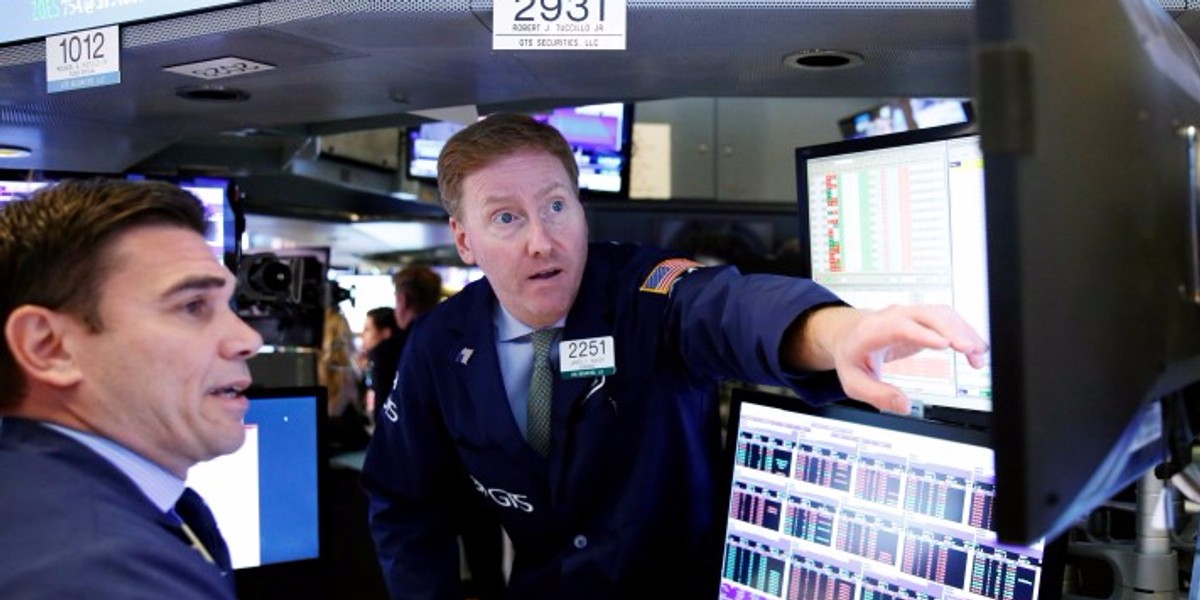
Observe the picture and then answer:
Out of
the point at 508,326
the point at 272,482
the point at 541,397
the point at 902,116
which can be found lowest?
the point at 272,482

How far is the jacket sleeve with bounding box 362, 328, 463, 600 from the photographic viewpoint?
2.00 metres

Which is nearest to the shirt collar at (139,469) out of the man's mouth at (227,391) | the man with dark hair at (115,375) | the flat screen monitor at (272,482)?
the man with dark hair at (115,375)

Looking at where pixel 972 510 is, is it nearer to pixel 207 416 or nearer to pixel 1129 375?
pixel 1129 375

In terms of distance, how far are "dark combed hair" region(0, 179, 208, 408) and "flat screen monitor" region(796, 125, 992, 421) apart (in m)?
1.05

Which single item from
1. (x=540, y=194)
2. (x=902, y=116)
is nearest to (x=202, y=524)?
(x=540, y=194)

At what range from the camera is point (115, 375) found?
1212 mm

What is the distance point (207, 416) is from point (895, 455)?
92cm

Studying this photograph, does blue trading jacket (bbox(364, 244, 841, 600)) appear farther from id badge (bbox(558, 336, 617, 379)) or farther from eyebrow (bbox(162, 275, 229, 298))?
eyebrow (bbox(162, 275, 229, 298))

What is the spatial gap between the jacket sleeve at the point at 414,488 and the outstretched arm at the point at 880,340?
0.95 m

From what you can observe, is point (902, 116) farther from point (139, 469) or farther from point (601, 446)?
point (139, 469)

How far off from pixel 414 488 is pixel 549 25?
0.90 meters

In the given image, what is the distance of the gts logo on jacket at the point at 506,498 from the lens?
1890mm

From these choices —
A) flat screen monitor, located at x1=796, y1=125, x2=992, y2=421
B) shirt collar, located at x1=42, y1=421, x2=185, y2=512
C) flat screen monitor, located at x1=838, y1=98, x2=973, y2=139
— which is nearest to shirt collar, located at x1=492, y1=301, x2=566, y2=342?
flat screen monitor, located at x1=796, y1=125, x2=992, y2=421

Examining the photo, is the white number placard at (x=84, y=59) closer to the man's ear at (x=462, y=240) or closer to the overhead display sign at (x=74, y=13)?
the overhead display sign at (x=74, y=13)
